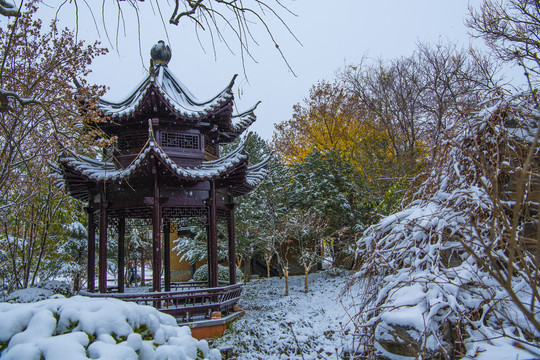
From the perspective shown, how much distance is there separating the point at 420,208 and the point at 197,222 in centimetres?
1485

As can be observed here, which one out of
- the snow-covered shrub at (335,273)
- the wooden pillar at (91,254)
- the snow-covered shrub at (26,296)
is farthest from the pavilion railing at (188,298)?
the snow-covered shrub at (335,273)

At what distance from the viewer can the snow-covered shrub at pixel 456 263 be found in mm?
2686

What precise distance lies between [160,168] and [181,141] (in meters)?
1.18

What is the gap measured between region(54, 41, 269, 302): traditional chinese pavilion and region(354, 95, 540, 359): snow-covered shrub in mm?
5266

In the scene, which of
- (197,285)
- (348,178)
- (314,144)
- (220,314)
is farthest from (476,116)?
(314,144)

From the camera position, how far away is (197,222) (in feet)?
57.7

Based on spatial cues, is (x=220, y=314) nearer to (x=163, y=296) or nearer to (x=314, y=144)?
(x=163, y=296)

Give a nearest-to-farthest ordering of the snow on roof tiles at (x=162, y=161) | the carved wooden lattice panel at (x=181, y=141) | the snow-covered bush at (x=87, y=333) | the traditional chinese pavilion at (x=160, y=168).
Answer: the snow-covered bush at (x=87, y=333) → the snow on roof tiles at (x=162, y=161) → the traditional chinese pavilion at (x=160, y=168) → the carved wooden lattice panel at (x=181, y=141)

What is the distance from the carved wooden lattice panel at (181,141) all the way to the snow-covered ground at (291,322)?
164 inches

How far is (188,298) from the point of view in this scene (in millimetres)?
8164

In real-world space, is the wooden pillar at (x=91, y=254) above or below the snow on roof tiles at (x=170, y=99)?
below

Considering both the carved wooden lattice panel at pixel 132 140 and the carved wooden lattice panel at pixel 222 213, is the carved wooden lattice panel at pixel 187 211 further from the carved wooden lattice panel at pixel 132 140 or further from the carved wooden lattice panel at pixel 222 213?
the carved wooden lattice panel at pixel 132 140

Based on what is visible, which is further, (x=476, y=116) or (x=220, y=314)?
(x=220, y=314)

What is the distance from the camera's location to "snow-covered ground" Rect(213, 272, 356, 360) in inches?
300
